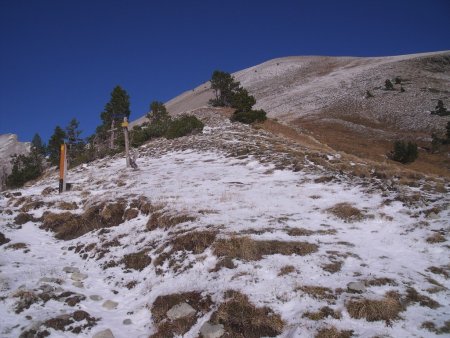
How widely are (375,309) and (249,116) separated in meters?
33.5

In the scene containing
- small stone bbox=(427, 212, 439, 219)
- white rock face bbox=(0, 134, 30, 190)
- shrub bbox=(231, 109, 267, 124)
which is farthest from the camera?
white rock face bbox=(0, 134, 30, 190)

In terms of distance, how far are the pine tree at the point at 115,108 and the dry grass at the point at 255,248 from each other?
1648 inches

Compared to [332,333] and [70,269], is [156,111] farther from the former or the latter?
[332,333]

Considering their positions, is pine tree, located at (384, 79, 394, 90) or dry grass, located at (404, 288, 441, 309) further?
pine tree, located at (384, 79, 394, 90)

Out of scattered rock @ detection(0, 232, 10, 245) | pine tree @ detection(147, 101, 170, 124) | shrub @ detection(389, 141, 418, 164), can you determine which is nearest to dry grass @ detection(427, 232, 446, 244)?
scattered rock @ detection(0, 232, 10, 245)

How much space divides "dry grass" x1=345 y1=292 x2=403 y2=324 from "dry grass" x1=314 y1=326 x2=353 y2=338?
549 millimetres

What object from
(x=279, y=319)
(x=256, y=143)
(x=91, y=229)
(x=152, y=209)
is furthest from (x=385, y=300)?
(x=256, y=143)

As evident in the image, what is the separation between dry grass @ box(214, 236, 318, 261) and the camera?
9.32 meters

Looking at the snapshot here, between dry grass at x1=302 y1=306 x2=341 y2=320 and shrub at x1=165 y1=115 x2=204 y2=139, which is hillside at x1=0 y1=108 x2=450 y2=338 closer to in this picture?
dry grass at x1=302 y1=306 x2=341 y2=320

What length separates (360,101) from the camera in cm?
7531

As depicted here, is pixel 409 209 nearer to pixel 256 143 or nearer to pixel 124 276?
pixel 124 276

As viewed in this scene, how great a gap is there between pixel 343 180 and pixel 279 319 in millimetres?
9723

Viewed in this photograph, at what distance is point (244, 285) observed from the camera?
809 centimetres

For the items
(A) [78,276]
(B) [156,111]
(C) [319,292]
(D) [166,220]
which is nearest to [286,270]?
(C) [319,292]
